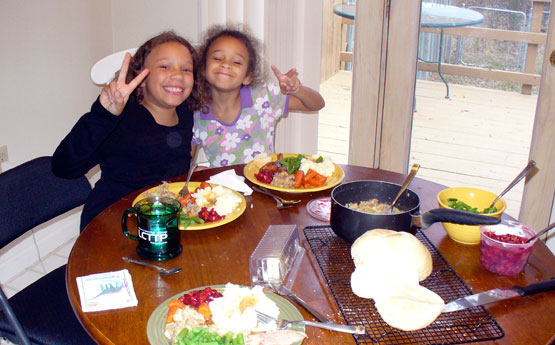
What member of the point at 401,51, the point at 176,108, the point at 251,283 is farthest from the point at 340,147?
the point at 251,283

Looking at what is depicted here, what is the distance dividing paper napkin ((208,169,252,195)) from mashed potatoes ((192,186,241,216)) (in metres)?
0.09

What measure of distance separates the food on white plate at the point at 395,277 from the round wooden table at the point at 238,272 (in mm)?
85

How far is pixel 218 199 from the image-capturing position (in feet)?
4.95

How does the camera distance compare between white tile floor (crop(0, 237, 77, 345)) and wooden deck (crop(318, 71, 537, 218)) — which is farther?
wooden deck (crop(318, 71, 537, 218))

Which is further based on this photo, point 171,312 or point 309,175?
point 309,175

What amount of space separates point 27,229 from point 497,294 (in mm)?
1333

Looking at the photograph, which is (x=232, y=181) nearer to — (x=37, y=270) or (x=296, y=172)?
(x=296, y=172)

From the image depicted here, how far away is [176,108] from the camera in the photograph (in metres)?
2.15

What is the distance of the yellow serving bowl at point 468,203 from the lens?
1.36m

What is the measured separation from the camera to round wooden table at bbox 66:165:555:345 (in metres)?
1.05

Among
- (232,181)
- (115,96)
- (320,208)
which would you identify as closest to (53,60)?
(115,96)

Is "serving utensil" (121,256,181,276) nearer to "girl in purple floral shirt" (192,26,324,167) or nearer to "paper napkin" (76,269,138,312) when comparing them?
"paper napkin" (76,269,138,312)

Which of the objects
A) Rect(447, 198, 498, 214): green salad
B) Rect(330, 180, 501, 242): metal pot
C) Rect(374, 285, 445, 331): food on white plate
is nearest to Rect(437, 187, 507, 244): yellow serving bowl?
Rect(447, 198, 498, 214): green salad

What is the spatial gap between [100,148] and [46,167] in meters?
0.22
